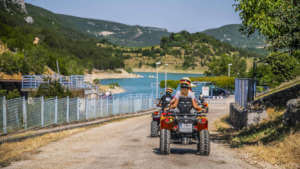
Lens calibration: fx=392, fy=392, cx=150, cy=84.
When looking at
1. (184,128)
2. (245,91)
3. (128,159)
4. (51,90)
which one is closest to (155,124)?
(184,128)

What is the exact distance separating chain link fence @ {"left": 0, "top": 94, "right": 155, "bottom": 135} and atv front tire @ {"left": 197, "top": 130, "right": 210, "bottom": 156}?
12.2 m

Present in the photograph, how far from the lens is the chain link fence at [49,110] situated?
19531 mm

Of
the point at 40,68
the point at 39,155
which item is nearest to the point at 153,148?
the point at 39,155

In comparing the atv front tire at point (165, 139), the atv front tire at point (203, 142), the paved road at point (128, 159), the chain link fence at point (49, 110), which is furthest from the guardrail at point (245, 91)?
the chain link fence at point (49, 110)

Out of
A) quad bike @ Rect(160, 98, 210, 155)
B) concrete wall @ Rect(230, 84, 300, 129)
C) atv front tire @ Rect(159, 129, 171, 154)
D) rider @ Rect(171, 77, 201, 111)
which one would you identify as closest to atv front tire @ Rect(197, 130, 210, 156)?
quad bike @ Rect(160, 98, 210, 155)

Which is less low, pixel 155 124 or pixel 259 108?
pixel 259 108

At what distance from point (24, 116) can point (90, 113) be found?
11654mm

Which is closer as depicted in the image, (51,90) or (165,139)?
(165,139)

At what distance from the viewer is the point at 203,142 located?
963cm

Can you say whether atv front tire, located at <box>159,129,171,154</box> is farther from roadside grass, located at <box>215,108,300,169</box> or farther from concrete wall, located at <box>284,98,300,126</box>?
concrete wall, located at <box>284,98,300,126</box>

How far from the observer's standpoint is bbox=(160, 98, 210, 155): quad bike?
959cm

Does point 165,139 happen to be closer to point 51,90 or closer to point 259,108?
point 259,108

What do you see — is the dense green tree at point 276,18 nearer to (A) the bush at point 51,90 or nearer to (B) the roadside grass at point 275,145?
(B) the roadside grass at point 275,145

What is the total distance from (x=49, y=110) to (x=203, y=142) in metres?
17.1
